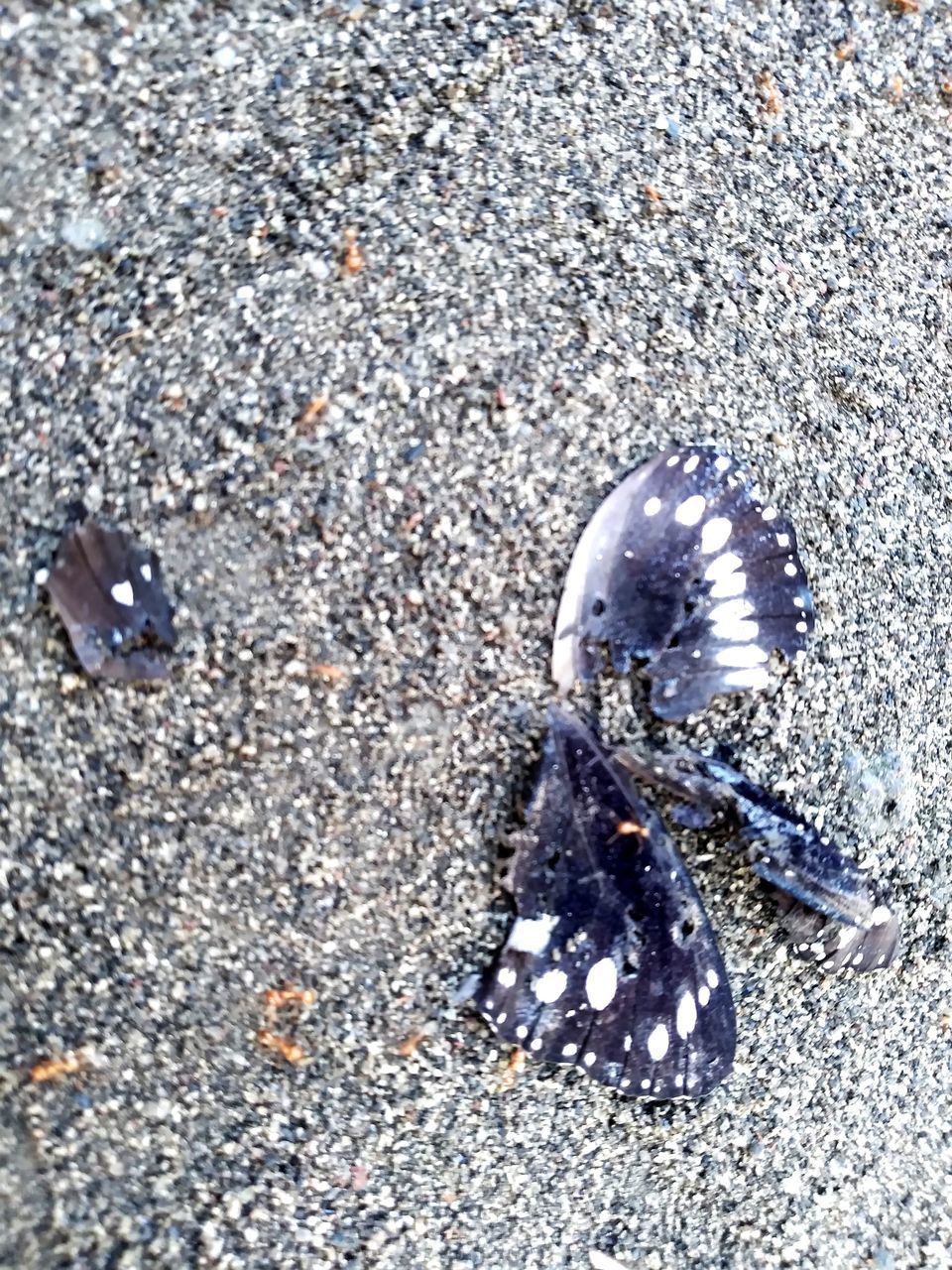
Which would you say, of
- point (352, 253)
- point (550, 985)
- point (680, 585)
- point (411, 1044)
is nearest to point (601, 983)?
point (550, 985)

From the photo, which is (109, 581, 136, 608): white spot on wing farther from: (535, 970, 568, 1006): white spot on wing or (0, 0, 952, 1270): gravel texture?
(535, 970, 568, 1006): white spot on wing

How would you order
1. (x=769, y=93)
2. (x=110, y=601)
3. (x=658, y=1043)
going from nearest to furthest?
(x=110, y=601), (x=658, y=1043), (x=769, y=93)

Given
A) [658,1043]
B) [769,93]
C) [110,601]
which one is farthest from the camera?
[769,93]

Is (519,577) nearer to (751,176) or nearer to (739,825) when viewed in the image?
(739,825)

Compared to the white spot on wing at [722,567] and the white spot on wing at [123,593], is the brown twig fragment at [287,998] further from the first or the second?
the white spot on wing at [722,567]

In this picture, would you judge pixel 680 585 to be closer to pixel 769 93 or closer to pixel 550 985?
pixel 550 985

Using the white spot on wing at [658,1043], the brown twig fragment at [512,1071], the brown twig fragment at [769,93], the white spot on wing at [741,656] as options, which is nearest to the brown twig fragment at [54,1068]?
the brown twig fragment at [512,1071]
